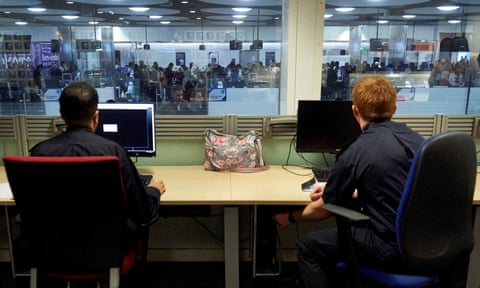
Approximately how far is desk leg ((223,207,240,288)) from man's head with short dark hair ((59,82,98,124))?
33.9 inches

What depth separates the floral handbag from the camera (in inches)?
97.2

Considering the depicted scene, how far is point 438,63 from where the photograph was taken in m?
3.03

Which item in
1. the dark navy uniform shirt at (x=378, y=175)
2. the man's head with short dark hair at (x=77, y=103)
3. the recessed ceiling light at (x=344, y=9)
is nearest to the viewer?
Result: the dark navy uniform shirt at (x=378, y=175)

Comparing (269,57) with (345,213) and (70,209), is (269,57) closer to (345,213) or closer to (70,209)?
(345,213)

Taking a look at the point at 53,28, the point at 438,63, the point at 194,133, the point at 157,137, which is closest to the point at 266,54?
the point at 194,133

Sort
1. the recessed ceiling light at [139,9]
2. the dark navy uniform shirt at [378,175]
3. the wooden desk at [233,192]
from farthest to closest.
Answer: the recessed ceiling light at [139,9] < the wooden desk at [233,192] < the dark navy uniform shirt at [378,175]

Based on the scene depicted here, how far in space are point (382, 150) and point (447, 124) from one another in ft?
4.74


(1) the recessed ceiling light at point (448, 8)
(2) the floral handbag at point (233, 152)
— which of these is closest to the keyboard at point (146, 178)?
(2) the floral handbag at point (233, 152)

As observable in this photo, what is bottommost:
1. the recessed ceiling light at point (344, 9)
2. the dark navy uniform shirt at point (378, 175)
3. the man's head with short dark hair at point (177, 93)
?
the dark navy uniform shirt at point (378, 175)

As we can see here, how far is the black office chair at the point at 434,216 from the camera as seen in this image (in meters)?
1.35

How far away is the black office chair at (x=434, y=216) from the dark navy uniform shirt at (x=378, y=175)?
0.25 ft

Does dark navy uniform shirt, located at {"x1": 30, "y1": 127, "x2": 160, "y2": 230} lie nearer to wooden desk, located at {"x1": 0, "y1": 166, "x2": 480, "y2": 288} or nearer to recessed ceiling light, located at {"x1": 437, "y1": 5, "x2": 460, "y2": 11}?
wooden desk, located at {"x1": 0, "y1": 166, "x2": 480, "y2": 288}

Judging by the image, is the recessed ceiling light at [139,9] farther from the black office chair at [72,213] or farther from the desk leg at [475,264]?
the desk leg at [475,264]

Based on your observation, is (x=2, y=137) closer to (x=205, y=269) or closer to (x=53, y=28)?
(x=53, y=28)
